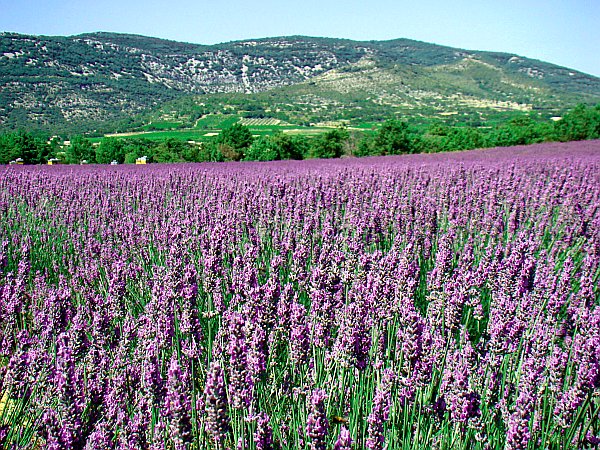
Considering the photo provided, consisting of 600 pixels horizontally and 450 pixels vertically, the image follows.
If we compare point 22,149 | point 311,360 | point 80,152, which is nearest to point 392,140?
point 80,152

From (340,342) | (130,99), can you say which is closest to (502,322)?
(340,342)

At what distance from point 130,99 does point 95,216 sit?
8781cm

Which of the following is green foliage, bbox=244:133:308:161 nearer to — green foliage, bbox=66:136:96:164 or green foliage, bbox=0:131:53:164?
green foliage, bbox=66:136:96:164

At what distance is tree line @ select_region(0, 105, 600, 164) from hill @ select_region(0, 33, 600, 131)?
41.3 m

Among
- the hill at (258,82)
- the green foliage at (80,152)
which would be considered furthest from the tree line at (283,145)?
the hill at (258,82)

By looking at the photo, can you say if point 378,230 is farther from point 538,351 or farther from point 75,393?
point 75,393

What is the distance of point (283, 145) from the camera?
80.6 feet

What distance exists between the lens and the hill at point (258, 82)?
2899 inches

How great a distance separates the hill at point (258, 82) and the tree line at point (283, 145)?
41328mm

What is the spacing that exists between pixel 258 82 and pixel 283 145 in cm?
11048

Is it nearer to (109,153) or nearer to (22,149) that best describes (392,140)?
(109,153)

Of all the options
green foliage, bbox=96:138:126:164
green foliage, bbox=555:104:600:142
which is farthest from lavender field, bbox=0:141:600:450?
green foliage, bbox=555:104:600:142

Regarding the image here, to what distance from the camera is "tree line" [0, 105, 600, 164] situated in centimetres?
2256

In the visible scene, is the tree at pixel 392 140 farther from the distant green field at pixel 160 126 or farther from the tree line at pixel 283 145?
the distant green field at pixel 160 126
